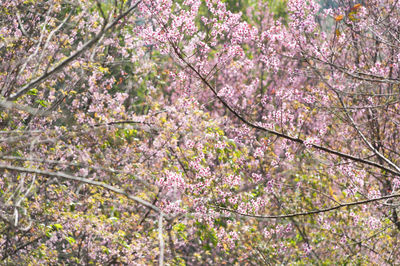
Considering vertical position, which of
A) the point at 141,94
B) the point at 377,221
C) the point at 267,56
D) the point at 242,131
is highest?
the point at 141,94

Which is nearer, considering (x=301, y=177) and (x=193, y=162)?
(x=193, y=162)

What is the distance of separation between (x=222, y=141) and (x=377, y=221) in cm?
290

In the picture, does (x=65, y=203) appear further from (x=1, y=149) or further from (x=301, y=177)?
(x=301, y=177)

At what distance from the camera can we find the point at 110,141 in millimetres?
6973

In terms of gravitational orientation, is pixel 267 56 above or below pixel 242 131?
above

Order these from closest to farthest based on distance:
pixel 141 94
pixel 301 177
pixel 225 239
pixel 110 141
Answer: pixel 225 239
pixel 110 141
pixel 301 177
pixel 141 94

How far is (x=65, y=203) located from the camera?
A: 577 centimetres

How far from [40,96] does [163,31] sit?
2678 mm

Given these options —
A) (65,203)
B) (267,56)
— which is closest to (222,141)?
(267,56)

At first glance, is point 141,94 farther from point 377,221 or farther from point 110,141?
point 377,221

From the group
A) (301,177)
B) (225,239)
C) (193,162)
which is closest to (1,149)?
(193,162)

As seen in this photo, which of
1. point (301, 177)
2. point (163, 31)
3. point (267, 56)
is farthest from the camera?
point (301, 177)

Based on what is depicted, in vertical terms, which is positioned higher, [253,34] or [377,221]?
[253,34]

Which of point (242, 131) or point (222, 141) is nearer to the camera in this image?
point (242, 131)
